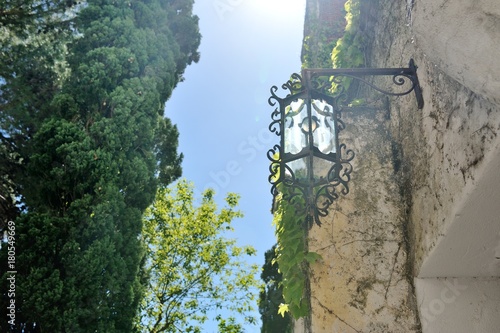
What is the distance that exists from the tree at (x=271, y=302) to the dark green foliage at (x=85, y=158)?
6119mm

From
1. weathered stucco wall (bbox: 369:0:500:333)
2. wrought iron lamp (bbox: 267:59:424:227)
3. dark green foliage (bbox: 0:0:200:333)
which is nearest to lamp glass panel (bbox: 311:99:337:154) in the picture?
wrought iron lamp (bbox: 267:59:424:227)

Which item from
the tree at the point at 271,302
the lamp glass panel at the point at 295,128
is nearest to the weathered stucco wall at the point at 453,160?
the lamp glass panel at the point at 295,128

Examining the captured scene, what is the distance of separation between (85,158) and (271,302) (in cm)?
927

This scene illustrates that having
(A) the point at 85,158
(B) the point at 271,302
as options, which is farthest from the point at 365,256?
(B) the point at 271,302

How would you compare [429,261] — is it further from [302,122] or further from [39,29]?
[39,29]

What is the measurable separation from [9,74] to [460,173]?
33.9 ft

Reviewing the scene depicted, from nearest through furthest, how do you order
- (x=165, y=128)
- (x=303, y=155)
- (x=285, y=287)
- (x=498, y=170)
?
(x=498, y=170) → (x=303, y=155) → (x=285, y=287) → (x=165, y=128)

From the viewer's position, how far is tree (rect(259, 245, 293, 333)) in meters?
12.5

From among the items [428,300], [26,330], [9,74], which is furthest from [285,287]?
[9,74]

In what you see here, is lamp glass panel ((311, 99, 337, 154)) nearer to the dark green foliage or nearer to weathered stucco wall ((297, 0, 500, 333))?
weathered stucco wall ((297, 0, 500, 333))

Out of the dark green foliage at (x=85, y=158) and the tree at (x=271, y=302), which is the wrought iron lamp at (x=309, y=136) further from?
the tree at (x=271, y=302)

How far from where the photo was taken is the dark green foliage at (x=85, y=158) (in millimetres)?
5031

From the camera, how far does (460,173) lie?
2082mm

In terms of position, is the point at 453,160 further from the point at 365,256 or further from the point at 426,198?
the point at 365,256
